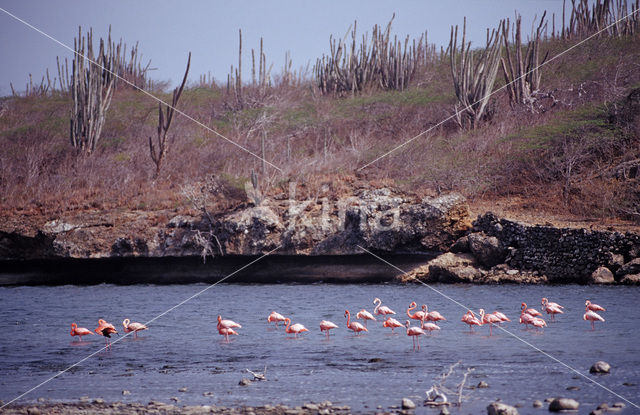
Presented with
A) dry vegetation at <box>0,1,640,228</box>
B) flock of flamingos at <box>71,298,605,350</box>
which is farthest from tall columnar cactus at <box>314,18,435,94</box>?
flock of flamingos at <box>71,298,605,350</box>

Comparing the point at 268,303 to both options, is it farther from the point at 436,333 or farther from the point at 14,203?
the point at 14,203

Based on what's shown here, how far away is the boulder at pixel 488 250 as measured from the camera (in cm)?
2291

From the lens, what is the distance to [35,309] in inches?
788

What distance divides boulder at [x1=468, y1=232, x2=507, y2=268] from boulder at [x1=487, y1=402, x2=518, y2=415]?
614 inches

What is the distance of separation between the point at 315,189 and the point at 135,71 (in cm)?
2468

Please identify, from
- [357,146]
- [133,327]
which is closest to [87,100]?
[357,146]

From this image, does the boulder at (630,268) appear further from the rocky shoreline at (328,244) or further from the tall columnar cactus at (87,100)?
the tall columnar cactus at (87,100)

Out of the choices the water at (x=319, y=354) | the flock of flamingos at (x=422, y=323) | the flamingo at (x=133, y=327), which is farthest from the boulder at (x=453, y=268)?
the flamingo at (x=133, y=327)

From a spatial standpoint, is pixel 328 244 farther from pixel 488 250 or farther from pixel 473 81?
pixel 473 81

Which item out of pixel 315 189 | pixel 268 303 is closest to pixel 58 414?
pixel 268 303

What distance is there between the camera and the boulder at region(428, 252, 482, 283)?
22.5 metres

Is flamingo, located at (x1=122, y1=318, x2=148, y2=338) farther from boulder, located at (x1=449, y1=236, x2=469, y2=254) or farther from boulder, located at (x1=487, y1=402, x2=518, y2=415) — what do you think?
boulder, located at (x1=449, y1=236, x2=469, y2=254)

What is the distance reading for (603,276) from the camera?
20312mm

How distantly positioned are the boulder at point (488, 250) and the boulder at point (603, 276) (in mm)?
3178
